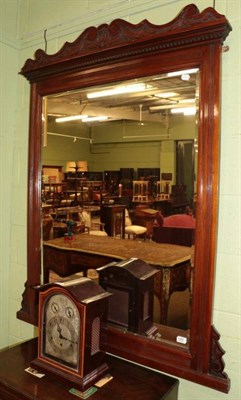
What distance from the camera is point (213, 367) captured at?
1198 mm

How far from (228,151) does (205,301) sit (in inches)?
21.8

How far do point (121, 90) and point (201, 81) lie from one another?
1.33 feet

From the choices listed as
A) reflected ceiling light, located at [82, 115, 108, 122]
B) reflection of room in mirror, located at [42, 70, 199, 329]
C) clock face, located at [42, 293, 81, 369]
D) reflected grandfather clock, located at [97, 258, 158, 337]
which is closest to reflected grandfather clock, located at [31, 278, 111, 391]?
clock face, located at [42, 293, 81, 369]

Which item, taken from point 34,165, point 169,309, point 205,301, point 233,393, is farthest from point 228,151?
point 34,165

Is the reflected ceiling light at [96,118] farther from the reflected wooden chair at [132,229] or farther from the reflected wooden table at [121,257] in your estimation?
the reflected wooden table at [121,257]

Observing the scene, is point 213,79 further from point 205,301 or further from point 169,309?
point 169,309

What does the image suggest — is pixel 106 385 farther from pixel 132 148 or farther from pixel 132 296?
pixel 132 148

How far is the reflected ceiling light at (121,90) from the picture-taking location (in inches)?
56.4

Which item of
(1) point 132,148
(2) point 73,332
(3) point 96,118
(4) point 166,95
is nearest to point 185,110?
(4) point 166,95

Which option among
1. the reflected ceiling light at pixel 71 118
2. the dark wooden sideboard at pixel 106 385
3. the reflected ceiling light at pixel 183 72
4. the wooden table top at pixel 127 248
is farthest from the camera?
the reflected ceiling light at pixel 71 118

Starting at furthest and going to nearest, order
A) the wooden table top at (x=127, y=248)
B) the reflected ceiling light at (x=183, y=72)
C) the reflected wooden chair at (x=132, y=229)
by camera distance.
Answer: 1. the reflected wooden chair at (x=132, y=229)
2. the wooden table top at (x=127, y=248)
3. the reflected ceiling light at (x=183, y=72)

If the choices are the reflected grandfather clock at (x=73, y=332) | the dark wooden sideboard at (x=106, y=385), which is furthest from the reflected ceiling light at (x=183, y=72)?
the dark wooden sideboard at (x=106, y=385)

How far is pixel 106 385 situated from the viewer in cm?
121

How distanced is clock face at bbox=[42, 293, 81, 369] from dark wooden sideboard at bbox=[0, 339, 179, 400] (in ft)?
0.29
